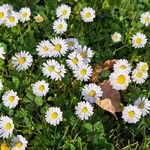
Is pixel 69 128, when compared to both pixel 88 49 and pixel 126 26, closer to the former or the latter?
pixel 88 49

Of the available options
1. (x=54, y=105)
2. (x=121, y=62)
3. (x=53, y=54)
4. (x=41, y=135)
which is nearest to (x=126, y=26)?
(x=121, y=62)

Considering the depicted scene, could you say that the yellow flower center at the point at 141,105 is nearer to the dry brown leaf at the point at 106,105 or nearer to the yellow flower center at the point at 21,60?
the dry brown leaf at the point at 106,105

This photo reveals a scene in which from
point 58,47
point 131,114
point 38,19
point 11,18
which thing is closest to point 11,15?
point 11,18

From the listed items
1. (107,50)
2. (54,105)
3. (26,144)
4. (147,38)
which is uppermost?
(147,38)

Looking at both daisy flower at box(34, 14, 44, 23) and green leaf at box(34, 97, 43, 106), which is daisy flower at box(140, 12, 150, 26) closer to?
daisy flower at box(34, 14, 44, 23)

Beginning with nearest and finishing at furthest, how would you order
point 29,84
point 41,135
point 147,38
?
point 41,135 < point 29,84 < point 147,38
